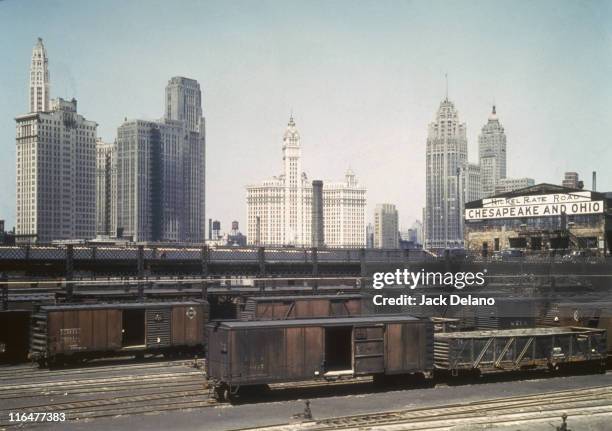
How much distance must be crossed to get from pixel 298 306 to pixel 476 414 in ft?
48.2

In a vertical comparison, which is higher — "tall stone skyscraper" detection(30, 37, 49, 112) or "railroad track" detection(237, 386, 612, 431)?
"tall stone skyscraper" detection(30, 37, 49, 112)

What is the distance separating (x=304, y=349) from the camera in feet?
74.4

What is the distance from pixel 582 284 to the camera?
1983 inches

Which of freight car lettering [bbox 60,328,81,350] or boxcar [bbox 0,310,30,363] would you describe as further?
boxcar [bbox 0,310,30,363]

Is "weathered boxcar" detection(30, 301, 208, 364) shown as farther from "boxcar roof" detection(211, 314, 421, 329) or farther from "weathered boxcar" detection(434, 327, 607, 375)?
"weathered boxcar" detection(434, 327, 607, 375)

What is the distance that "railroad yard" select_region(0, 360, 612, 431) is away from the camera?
19344 mm

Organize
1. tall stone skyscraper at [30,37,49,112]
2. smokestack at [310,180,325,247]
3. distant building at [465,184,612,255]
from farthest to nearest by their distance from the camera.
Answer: smokestack at [310,180,325,247], distant building at [465,184,612,255], tall stone skyscraper at [30,37,49,112]

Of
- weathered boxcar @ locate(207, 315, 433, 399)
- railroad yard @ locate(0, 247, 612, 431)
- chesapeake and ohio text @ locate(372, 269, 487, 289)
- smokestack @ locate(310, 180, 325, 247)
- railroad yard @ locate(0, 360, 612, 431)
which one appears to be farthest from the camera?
smokestack @ locate(310, 180, 325, 247)

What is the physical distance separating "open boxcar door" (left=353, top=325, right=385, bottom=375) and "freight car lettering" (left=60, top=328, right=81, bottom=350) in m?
13.8

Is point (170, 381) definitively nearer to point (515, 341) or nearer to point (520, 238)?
point (515, 341)

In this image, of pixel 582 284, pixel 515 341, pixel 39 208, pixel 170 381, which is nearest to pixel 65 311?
pixel 170 381

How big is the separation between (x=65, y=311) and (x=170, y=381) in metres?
6.78

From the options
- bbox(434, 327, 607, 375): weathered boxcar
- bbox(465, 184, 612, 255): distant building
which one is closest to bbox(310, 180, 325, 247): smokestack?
bbox(465, 184, 612, 255): distant building

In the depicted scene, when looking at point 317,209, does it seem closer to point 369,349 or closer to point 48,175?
point 48,175
